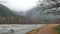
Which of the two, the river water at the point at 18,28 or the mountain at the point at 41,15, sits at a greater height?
the mountain at the point at 41,15

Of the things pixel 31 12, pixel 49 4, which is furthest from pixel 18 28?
pixel 49 4

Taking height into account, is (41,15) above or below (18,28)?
above

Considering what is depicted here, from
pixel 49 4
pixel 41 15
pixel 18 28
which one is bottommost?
pixel 18 28

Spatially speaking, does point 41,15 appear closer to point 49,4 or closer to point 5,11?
point 49,4

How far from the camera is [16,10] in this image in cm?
239

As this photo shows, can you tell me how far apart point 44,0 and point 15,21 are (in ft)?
1.82

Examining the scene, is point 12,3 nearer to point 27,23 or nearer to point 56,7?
point 27,23

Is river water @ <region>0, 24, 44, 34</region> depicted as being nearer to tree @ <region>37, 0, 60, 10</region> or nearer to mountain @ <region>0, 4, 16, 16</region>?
mountain @ <region>0, 4, 16, 16</region>

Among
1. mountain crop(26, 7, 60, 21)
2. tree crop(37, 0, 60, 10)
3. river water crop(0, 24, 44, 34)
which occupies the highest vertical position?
tree crop(37, 0, 60, 10)

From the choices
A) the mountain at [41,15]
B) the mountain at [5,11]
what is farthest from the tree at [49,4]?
the mountain at [5,11]

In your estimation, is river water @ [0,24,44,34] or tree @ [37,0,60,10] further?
tree @ [37,0,60,10]

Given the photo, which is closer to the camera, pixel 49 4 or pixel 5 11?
pixel 5 11

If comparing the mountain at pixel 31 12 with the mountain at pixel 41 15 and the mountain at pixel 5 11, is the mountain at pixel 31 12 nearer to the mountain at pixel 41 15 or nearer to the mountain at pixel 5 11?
the mountain at pixel 41 15

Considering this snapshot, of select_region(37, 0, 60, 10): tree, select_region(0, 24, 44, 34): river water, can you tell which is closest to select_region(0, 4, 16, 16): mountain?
select_region(0, 24, 44, 34): river water
